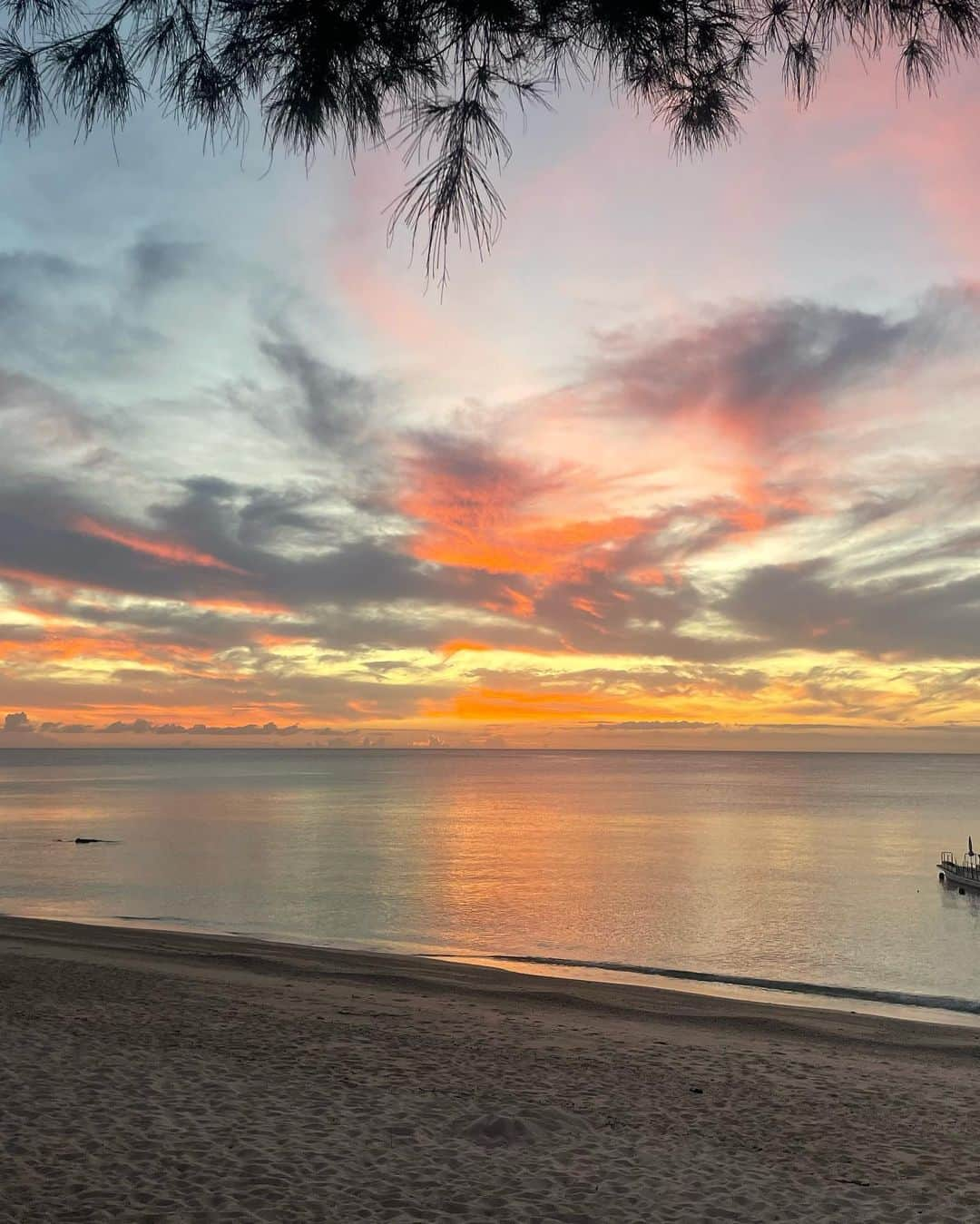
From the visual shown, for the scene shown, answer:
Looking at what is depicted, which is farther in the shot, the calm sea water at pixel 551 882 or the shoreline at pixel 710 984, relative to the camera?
the calm sea water at pixel 551 882

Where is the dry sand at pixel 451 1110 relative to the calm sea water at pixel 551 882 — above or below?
above

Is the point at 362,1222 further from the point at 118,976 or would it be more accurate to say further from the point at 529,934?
the point at 529,934

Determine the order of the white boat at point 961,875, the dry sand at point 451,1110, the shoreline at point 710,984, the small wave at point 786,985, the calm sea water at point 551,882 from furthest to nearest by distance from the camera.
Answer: the white boat at point 961,875 < the calm sea water at point 551,882 < the small wave at point 786,985 < the shoreline at point 710,984 < the dry sand at point 451,1110

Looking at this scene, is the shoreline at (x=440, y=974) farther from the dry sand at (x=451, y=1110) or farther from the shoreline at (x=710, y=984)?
the dry sand at (x=451, y=1110)

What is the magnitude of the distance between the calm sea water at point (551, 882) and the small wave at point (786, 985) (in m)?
0.31

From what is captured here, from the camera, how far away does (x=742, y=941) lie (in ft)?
116

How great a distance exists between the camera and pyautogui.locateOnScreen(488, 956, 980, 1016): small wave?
82.7 feet

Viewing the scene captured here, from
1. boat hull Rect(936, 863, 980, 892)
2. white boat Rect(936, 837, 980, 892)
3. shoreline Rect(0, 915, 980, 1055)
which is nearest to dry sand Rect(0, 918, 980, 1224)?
shoreline Rect(0, 915, 980, 1055)

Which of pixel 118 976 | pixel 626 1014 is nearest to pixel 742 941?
pixel 626 1014

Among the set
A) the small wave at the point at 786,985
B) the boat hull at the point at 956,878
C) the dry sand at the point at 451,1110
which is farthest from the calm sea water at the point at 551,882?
the dry sand at the point at 451,1110

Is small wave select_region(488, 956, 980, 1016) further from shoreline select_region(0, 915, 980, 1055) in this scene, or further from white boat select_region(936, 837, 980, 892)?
white boat select_region(936, 837, 980, 892)

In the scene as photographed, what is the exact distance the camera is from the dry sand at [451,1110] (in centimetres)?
755

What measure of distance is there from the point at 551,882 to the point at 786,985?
24.7 m

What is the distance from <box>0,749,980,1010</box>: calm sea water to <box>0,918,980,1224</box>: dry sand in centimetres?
1502
